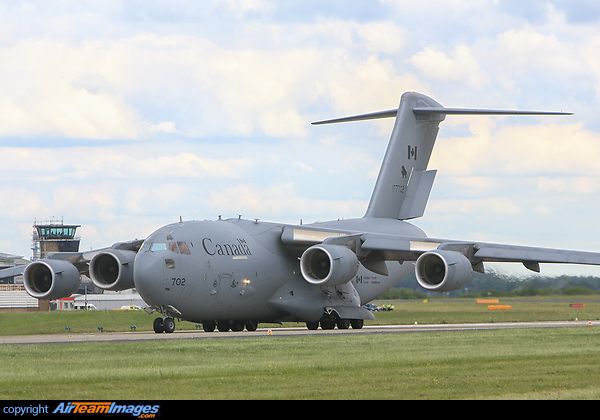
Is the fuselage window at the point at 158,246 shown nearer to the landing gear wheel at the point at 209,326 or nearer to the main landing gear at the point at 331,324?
the landing gear wheel at the point at 209,326

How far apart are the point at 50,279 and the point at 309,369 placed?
16.4m

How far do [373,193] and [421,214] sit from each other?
268cm

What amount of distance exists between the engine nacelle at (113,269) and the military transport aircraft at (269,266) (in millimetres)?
32

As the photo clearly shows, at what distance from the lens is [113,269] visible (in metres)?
27.8

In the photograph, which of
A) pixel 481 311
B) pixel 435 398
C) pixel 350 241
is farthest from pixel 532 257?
pixel 435 398

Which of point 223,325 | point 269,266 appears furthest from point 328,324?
point 223,325

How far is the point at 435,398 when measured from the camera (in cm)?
1062

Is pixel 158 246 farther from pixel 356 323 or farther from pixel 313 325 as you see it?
pixel 356 323

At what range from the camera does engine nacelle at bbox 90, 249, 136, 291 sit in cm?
2698

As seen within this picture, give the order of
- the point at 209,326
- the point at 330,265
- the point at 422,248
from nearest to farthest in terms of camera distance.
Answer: the point at 330,265, the point at 422,248, the point at 209,326

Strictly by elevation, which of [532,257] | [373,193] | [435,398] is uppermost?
[373,193]

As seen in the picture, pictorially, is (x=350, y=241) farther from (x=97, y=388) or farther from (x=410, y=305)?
(x=97, y=388)

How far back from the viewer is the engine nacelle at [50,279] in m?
26.9
